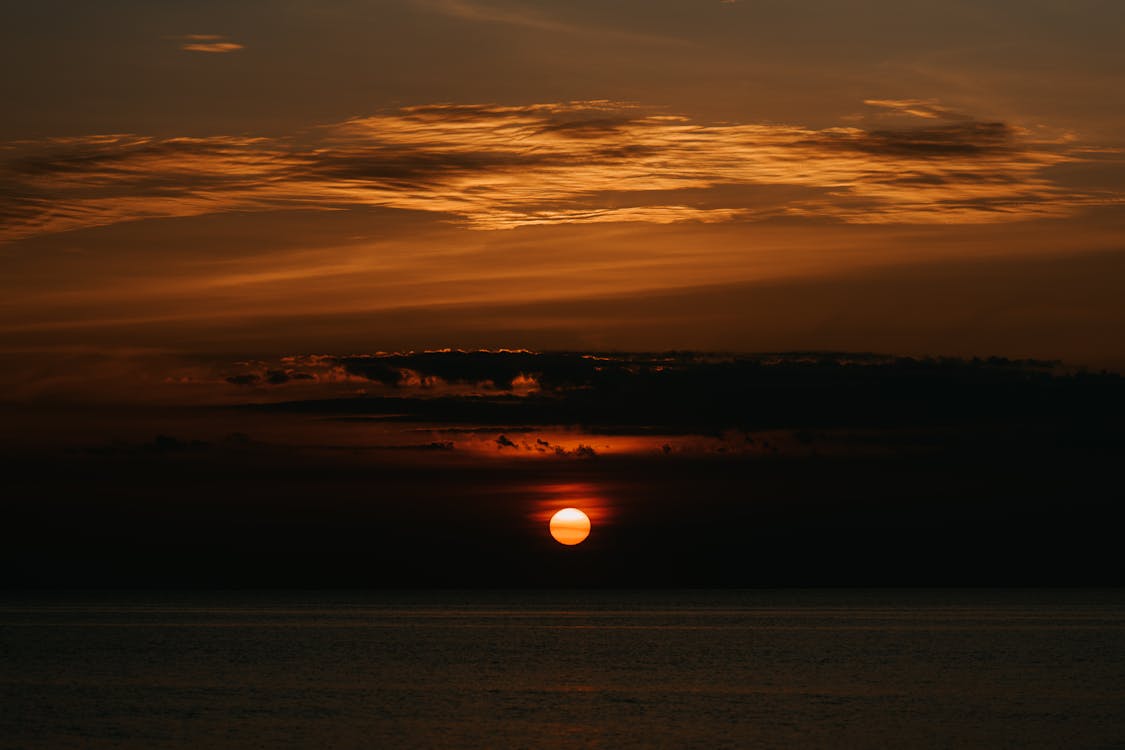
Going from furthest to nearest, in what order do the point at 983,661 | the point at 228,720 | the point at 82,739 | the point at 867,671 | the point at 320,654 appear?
the point at 320,654 → the point at 983,661 → the point at 867,671 → the point at 228,720 → the point at 82,739

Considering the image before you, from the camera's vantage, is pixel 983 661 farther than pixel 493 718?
Yes

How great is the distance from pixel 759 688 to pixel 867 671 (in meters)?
20.6

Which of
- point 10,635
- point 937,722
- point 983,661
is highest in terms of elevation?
point 937,722

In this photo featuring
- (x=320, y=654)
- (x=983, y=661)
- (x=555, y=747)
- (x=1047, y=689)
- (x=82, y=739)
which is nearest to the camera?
(x=555, y=747)

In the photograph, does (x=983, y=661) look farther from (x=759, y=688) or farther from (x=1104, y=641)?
(x=1104, y=641)

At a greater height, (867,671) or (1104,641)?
(867,671)

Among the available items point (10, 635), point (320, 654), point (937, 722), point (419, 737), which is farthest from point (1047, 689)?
point (10, 635)

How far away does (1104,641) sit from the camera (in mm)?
175875

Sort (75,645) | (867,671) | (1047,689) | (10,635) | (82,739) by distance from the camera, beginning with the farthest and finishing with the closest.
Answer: (10,635), (75,645), (867,671), (1047,689), (82,739)

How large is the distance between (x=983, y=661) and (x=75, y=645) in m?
102

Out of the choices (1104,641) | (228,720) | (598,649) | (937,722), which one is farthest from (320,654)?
(1104,641)

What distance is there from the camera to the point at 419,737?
68.1 m

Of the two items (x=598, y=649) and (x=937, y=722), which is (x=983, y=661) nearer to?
(x=598, y=649)

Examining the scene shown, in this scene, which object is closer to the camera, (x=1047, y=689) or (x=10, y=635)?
(x=1047, y=689)
